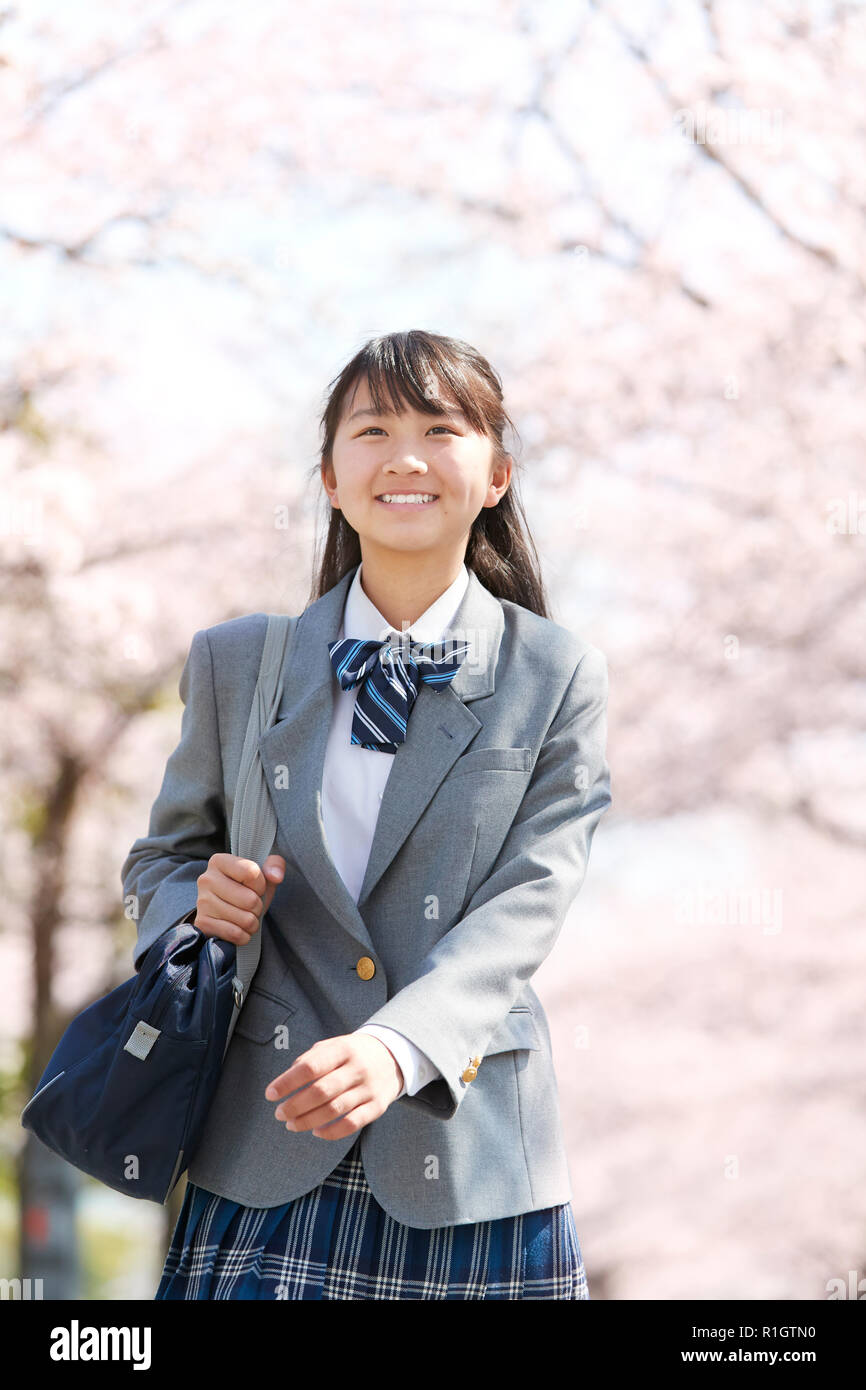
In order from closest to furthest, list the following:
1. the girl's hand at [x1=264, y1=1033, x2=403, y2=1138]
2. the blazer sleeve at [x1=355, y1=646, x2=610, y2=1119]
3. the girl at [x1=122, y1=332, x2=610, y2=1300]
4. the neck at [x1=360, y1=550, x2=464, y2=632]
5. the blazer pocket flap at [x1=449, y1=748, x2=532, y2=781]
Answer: the girl's hand at [x1=264, y1=1033, x2=403, y2=1138] → the blazer sleeve at [x1=355, y1=646, x2=610, y2=1119] → the girl at [x1=122, y1=332, x2=610, y2=1300] → the blazer pocket flap at [x1=449, y1=748, x2=532, y2=781] → the neck at [x1=360, y1=550, x2=464, y2=632]

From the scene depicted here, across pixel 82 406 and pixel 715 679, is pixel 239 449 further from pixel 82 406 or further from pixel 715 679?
pixel 715 679

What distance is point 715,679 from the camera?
18.4 feet

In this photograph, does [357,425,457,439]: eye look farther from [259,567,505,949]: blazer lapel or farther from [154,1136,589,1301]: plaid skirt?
[154,1136,589,1301]: plaid skirt

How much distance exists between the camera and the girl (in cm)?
161

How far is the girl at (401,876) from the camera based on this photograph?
5.27ft

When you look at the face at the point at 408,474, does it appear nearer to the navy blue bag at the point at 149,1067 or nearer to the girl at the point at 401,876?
the girl at the point at 401,876

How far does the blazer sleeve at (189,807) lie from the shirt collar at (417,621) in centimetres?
→ 20

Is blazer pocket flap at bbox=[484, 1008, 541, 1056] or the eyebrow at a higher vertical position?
the eyebrow

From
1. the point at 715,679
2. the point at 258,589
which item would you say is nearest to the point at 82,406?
the point at 258,589

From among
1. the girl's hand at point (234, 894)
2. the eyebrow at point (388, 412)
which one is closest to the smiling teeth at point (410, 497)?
the eyebrow at point (388, 412)

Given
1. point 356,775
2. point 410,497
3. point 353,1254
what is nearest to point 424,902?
point 356,775

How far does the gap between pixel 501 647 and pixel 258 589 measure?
4.14 m

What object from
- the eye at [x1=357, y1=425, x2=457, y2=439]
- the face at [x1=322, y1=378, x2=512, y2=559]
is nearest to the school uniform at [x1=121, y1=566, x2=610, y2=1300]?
the face at [x1=322, y1=378, x2=512, y2=559]
